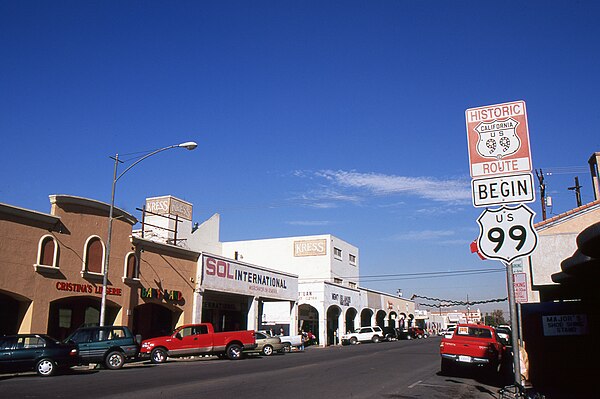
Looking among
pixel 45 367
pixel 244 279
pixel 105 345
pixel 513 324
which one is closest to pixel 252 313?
pixel 244 279

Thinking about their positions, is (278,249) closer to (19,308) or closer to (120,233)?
(120,233)

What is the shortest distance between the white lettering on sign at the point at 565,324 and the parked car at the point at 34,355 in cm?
1450

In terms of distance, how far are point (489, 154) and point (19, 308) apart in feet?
70.8

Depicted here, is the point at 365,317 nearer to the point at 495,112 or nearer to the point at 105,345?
the point at 105,345

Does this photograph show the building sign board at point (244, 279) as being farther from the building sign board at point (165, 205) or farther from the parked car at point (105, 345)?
the parked car at point (105, 345)

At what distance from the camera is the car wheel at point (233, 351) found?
27141mm

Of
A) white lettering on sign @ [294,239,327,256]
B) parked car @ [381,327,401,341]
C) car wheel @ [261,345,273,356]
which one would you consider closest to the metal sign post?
car wheel @ [261,345,273,356]

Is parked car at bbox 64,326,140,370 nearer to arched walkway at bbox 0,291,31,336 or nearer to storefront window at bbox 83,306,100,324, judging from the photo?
arched walkway at bbox 0,291,31,336

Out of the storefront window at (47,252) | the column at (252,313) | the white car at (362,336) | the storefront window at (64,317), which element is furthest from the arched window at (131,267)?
the white car at (362,336)

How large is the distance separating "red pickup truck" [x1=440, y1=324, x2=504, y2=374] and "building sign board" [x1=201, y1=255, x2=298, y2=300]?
18274mm

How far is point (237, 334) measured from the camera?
2758cm

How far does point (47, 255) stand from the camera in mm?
23719

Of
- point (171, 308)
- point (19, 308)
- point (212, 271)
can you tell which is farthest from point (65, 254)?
point (212, 271)

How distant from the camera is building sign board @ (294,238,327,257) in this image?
62844 mm
